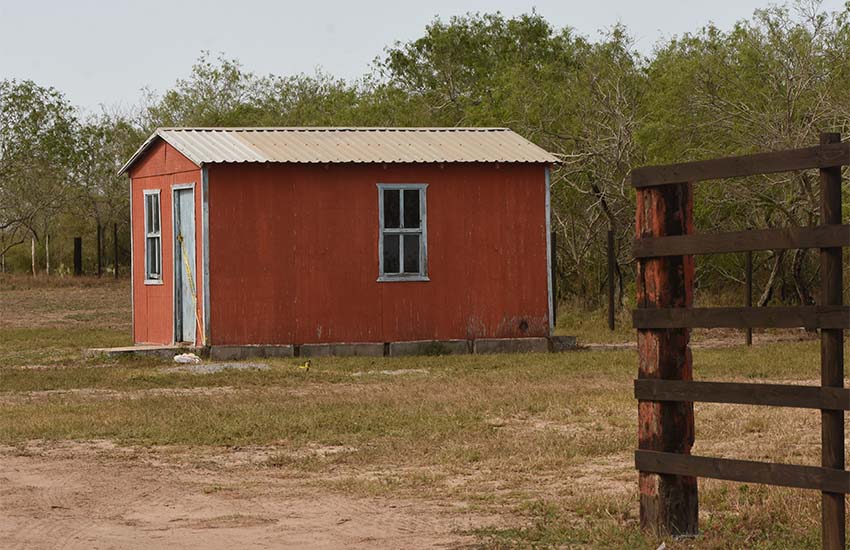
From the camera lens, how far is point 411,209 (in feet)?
67.2

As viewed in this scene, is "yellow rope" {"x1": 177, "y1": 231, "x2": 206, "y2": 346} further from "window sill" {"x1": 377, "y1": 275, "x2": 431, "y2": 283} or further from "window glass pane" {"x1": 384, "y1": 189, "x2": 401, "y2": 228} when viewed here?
"window glass pane" {"x1": 384, "y1": 189, "x2": 401, "y2": 228}

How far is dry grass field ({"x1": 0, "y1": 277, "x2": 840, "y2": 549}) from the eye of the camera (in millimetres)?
7535

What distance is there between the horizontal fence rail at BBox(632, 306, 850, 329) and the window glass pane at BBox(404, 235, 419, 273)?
43.7 ft

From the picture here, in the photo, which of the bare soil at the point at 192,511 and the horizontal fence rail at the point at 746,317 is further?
the bare soil at the point at 192,511

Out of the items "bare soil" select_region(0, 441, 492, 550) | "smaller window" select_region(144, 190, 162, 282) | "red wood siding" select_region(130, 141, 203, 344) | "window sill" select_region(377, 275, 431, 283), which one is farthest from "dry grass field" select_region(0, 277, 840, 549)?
"smaller window" select_region(144, 190, 162, 282)

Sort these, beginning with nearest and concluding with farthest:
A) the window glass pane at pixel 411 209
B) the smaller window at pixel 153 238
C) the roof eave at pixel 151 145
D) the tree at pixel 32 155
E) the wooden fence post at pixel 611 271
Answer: the roof eave at pixel 151 145
the window glass pane at pixel 411 209
the smaller window at pixel 153 238
the wooden fence post at pixel 611 271
the tree at pixel 32 155

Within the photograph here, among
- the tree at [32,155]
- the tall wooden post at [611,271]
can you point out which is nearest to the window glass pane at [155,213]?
the tall wooden post at [611,271]

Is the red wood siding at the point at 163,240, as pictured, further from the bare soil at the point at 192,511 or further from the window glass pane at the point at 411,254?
the bare soil at the point at 192,511

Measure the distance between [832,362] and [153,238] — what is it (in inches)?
654

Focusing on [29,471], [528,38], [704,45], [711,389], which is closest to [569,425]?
[29,471]

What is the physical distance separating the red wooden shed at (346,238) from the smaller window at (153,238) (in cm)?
12

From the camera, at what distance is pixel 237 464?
10.2 m

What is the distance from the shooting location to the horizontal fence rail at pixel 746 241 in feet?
20.4

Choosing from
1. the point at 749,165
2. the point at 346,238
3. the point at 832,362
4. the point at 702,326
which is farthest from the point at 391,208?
the point at 832,362
